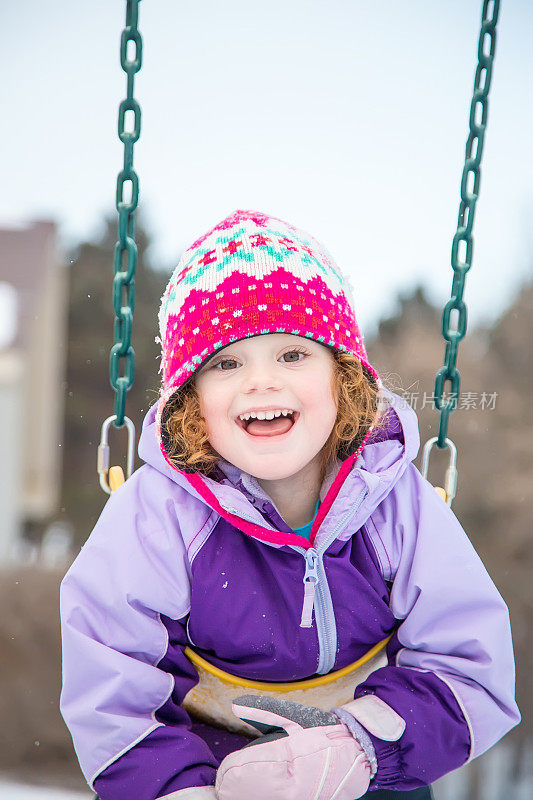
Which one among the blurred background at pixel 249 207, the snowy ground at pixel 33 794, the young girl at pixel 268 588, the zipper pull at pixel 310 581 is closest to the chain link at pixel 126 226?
the young girl at pixel 268 588

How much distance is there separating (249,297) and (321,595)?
368 mm

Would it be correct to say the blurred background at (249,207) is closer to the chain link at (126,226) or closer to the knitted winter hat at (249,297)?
the chain link at (126,226)

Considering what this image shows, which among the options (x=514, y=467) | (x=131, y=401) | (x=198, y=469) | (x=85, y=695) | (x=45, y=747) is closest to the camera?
(x=85, y=695)

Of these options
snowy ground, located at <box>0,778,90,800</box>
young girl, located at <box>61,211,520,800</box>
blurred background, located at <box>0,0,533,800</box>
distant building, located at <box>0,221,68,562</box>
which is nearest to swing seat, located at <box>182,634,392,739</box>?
young girl, located at <box>61,211,520,800</box>

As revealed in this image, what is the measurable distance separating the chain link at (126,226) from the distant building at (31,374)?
7401 millimetres

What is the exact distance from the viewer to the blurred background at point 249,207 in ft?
21.6

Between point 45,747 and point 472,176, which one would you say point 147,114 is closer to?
point 45,747

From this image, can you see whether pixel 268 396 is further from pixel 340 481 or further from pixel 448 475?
pixel 448 475

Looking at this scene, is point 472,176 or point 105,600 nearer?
point 105,600

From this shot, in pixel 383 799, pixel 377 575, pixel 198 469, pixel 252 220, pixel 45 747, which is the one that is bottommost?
pixel 45 747

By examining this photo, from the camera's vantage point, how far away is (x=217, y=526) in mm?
1028

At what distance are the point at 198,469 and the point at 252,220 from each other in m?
0.32

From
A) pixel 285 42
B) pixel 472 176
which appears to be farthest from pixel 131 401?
pixel 285 42

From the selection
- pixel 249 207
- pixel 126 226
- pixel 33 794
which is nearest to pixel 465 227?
pixel 126 226
